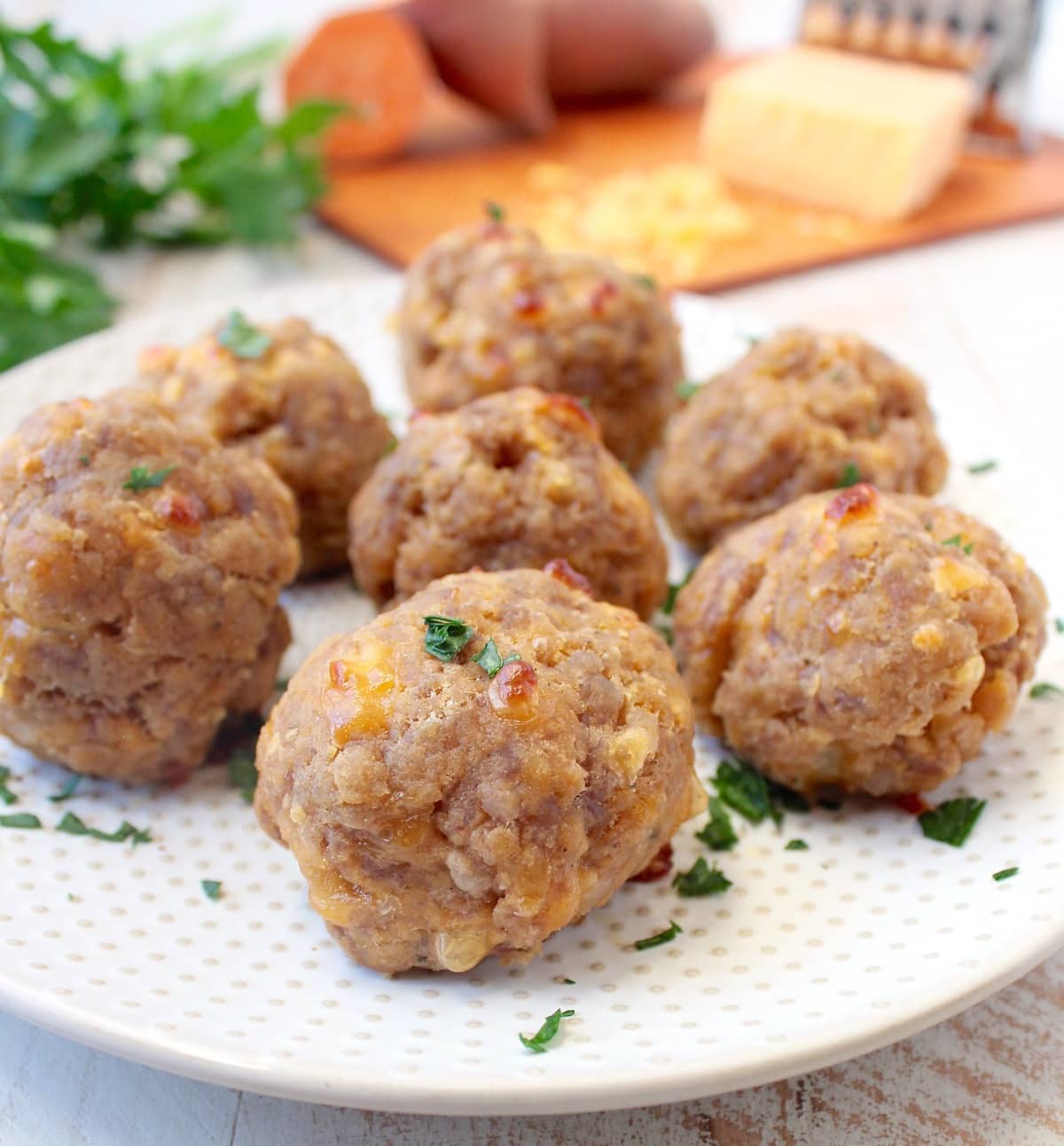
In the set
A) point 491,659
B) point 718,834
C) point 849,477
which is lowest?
point 718,834

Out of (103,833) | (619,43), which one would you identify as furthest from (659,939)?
(619,43)

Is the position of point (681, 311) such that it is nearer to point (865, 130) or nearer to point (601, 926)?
point (865, 130)

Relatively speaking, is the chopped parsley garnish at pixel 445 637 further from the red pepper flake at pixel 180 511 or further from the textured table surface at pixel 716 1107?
the textured table surface at pixel 716 1107

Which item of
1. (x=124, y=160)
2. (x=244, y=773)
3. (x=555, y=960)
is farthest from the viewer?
(x=124, y=160)

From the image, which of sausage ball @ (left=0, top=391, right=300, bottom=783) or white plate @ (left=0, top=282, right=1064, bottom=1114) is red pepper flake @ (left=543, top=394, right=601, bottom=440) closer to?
sausage ball @ (left=0, top=391, right=300, bottom=783)

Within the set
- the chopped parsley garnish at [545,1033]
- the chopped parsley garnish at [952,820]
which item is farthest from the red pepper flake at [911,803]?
the chopped parsley garnish at [545,1033]

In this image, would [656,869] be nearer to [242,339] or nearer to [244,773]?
[244,773]
